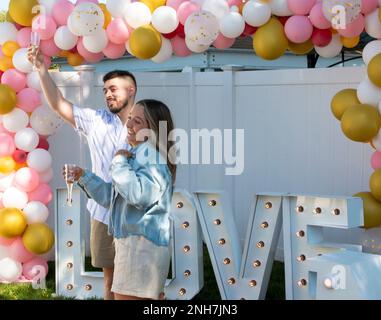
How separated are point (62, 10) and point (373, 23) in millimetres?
2225

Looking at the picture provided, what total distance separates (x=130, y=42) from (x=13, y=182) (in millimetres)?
1513

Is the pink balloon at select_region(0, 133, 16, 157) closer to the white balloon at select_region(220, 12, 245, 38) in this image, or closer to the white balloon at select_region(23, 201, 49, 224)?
the white balloon at select_region(23, 201, 49, 224)

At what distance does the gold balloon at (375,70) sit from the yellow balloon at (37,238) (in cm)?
272

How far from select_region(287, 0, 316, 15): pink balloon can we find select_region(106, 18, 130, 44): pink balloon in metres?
1.18

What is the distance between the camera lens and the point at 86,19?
16.5 feet

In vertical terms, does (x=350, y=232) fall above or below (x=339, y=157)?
below

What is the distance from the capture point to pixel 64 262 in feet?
17.9

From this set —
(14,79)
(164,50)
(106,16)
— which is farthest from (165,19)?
(14,79)

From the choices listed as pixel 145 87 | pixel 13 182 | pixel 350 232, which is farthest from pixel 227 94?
pixel 13 182

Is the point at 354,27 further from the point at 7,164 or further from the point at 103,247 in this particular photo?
the point at 7,164

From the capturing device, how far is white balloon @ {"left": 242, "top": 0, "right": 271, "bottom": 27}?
4.81 m
